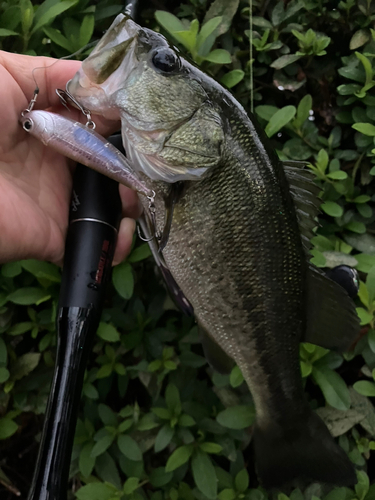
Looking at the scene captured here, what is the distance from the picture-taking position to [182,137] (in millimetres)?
931

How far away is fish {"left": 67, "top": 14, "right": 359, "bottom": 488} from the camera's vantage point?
886 mm

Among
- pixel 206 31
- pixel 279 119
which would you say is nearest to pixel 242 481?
pixel 279 119

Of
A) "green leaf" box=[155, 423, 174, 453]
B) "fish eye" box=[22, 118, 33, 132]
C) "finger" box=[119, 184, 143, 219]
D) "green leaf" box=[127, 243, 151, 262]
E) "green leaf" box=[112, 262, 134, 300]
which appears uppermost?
"fish eye" box=[22, 118, 33, 132]

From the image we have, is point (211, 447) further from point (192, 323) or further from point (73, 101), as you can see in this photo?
point (73, 101)

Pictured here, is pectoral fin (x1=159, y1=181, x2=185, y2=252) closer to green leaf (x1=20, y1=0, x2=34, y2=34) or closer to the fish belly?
the fish belly

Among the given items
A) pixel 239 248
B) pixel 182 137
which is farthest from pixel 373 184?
pixel 182 137

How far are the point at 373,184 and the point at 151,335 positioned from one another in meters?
1.11

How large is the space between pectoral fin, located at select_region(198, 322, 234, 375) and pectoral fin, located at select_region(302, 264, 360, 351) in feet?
0.85

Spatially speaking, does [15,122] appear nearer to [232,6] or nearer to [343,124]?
[232,6]

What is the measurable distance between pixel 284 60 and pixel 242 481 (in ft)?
5.09

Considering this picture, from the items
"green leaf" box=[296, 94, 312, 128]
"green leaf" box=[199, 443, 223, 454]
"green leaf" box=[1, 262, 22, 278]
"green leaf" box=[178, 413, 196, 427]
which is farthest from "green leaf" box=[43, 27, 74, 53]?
"green leaf" box=[199, 443, 223, 454]

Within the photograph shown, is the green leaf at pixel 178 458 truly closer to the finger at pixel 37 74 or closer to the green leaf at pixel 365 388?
the green leaf at pixel 365 388

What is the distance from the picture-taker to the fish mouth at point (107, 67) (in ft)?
2.74

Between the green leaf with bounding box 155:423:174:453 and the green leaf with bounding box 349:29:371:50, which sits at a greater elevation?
the green leaf with bounding box 349:29:371:50
